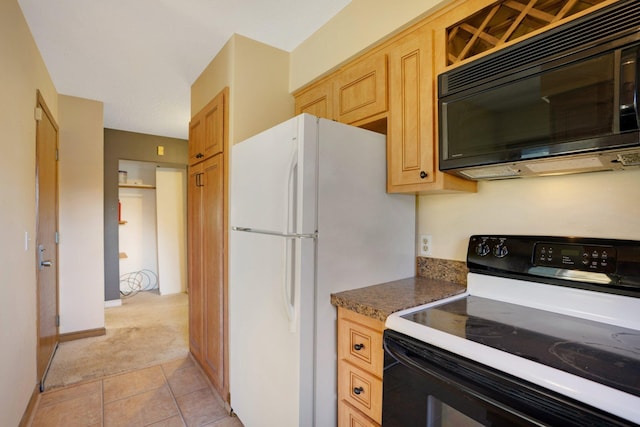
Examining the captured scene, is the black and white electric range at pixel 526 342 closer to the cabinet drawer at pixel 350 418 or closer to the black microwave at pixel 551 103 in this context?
the cabinet drawer at pixel 350 418

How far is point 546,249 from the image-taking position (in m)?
1.24

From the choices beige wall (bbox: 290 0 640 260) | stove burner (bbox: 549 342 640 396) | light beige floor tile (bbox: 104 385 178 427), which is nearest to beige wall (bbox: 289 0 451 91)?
beige wall (bbox: 290 0 640 260)

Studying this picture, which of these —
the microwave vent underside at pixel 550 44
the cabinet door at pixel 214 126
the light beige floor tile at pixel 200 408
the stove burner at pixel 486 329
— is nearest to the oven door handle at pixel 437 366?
the stove burner at pixel 486 329

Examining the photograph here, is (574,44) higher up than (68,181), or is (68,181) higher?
(574,44)

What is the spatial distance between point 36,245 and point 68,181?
4.10 ft

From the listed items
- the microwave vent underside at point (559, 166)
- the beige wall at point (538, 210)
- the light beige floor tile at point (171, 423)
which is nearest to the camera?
the microwave vent underside at point (559, 166)

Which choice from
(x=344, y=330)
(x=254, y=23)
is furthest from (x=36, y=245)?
(x=344, y=330)

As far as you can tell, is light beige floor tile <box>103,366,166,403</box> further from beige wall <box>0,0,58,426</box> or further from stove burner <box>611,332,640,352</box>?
stove burner <box>611,332,640,352</box>

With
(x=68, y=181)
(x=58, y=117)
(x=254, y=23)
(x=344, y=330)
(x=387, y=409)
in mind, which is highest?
(x=254, y=23)

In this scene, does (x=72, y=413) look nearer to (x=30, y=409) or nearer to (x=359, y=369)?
(x=30, y=409)

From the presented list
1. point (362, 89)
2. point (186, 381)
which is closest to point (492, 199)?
point (362, 89)

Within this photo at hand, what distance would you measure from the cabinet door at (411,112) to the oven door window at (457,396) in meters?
0.77

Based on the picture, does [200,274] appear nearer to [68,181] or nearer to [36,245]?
[36,245]

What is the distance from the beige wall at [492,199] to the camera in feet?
3.82
